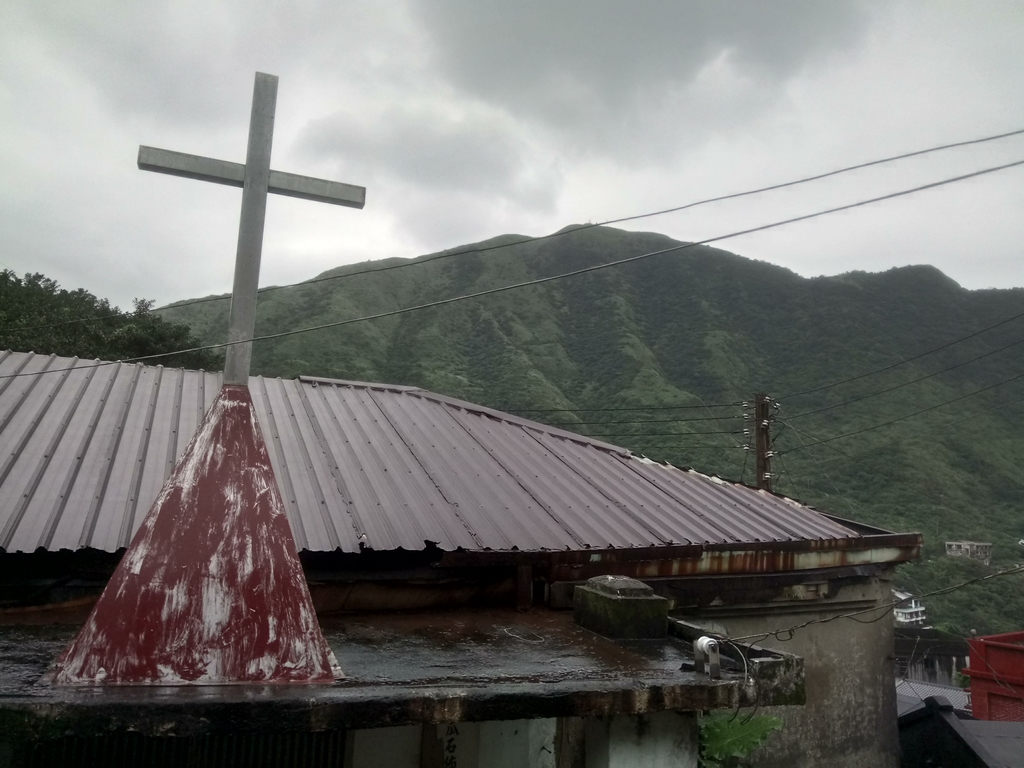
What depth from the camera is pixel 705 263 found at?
211ft

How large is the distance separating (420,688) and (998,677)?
15.1 meters

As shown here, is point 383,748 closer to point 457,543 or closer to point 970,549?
point 457,543

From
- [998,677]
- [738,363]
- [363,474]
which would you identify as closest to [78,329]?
[363,474]

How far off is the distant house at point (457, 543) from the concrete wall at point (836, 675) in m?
0.02

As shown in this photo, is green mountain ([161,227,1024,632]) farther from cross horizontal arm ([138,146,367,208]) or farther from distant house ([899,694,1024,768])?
cross horizontal arm ([138,146,367,208])

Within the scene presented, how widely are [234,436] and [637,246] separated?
7064 centimetres

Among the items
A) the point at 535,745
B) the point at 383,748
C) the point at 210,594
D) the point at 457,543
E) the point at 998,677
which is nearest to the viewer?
the point at 210,594

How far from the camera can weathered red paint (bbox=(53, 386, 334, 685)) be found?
3.32 m

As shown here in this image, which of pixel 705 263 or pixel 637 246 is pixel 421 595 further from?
pixel 637 246

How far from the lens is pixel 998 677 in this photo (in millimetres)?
13617

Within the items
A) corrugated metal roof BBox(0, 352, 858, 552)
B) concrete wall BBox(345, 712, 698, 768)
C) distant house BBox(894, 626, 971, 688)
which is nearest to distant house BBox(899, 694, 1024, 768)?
corrugated metal roof BBox(0, 352, 858, 552)

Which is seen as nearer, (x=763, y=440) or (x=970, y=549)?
(x=763, y=440)

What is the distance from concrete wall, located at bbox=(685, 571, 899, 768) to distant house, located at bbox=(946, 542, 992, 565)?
22262mm

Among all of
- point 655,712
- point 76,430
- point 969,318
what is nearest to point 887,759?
point 655,712
